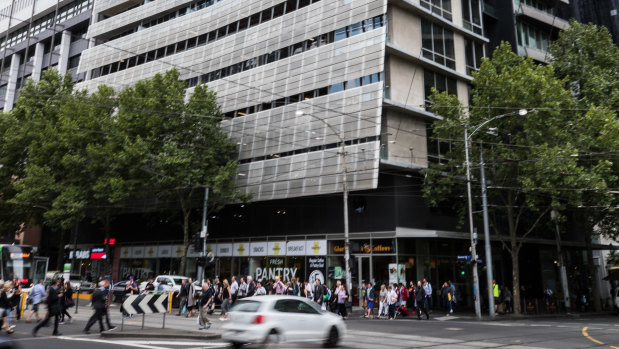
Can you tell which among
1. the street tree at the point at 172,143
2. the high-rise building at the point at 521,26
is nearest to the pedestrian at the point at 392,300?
the street tree at the point at 172,143

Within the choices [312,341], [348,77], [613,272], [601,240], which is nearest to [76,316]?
[312,341]

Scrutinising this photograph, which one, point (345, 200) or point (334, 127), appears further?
point (334, 127)

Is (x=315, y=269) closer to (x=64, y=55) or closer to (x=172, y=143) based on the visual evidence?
(x=172, y=143)

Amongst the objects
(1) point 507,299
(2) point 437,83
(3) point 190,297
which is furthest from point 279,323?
(2) point 437,83

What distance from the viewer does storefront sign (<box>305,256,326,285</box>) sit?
98.2 feet

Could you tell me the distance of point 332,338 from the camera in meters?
12.5

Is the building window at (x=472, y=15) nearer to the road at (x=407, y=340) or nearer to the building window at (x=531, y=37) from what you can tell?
the building window at (x=531, y=37)

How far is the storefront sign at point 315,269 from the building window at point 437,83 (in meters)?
12.6

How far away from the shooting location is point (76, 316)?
71.9 ft

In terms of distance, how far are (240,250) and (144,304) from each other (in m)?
19.6

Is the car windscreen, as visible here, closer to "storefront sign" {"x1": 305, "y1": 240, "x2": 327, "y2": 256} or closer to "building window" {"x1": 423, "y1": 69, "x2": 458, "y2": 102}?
"storefront sign" {"x1": 305, "y1": 240, "x2": 327, "y2": 256}

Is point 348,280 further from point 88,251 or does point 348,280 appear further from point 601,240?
point 601,240

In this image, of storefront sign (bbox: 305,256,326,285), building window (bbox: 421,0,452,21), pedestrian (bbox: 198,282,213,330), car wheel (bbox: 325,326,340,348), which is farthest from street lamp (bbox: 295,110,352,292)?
car wheel (bbox: 325,326,340,348)

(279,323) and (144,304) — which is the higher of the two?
(144,304)
